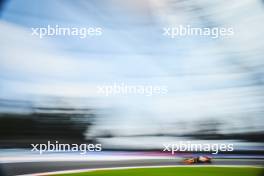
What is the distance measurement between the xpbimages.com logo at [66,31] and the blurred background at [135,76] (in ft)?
0.06

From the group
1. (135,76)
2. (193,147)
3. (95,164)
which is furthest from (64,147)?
(193,147)

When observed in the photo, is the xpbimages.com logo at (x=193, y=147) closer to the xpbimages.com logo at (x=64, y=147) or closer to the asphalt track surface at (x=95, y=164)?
the asphalt track surface at (x=95, y=164)

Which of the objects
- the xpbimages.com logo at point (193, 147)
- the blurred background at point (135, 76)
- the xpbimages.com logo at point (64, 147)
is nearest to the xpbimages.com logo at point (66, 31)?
the blurred background at point (135, 76)

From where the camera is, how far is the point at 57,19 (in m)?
2.97

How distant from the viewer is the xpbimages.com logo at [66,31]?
2.96 metres

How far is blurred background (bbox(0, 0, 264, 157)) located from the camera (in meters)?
2.94

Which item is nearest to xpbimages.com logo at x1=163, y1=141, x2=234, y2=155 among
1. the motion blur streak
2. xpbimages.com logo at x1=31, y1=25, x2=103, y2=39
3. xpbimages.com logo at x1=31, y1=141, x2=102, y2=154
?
the motion blur streak

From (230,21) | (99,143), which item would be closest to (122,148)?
(99,143)

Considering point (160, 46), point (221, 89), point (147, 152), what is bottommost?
point (147, 152)

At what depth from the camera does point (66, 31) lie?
297 cm

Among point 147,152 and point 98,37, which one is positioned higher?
point 98,37

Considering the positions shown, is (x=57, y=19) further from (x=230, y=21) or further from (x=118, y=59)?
(x=230, y=21)

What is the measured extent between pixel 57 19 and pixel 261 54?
96cm

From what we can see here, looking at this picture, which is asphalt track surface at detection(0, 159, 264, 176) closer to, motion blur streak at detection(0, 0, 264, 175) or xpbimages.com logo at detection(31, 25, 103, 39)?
motion blur streak at detection(0, 0, 264, 175)
